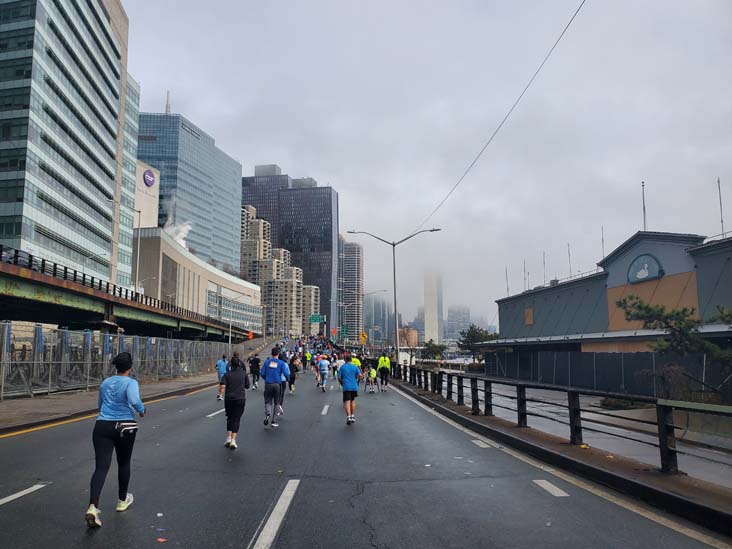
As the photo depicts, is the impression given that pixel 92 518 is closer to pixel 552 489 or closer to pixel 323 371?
pixel 552 489

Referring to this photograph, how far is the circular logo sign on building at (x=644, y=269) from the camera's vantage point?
3865cm

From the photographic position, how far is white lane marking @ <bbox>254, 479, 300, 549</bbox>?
5102 millimetres

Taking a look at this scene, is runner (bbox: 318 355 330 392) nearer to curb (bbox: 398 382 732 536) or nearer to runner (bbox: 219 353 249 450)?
runner (bbox: 219 353 249 450)

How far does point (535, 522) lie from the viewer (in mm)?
5770

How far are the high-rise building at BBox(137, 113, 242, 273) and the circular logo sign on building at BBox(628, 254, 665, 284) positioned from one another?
137 m

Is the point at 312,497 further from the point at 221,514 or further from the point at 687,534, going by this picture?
the point at 687,534

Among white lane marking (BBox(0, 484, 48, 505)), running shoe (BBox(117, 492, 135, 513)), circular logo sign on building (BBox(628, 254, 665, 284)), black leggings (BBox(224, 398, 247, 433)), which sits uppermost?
circular logo sign on building (BBox(628, 254, 665, 284))

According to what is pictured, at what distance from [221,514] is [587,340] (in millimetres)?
42474

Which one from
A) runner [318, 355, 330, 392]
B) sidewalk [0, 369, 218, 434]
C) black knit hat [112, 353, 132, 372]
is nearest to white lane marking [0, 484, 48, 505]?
black knit hat [112, 353, 132, 372]

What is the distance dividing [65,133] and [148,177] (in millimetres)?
51436

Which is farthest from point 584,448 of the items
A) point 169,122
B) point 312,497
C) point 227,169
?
point 227,169

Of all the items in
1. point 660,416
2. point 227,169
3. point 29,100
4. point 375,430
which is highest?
point 227,169

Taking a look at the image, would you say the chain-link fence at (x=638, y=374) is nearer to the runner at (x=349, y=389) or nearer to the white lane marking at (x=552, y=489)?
the runner at (x=349, y=389)

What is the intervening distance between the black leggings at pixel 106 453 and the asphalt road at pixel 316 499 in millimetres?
330
